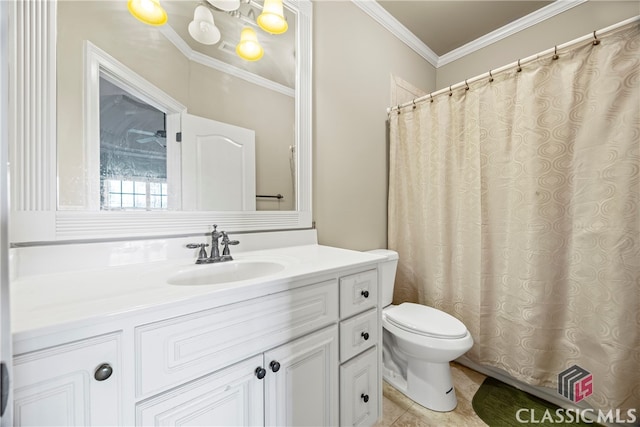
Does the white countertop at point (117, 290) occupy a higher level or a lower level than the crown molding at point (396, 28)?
lower

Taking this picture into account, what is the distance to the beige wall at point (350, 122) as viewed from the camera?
5.18 feet

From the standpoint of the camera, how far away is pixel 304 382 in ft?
2.90

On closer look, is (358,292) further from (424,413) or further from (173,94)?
(173,94)

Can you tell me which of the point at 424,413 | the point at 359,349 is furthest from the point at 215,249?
the point at 424,413

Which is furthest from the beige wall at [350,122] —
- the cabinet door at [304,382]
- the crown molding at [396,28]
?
the cabinet door at [304,382]

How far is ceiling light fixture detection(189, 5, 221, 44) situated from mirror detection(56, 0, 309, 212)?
0.08 feet

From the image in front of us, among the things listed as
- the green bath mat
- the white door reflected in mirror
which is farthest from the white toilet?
the white door reflected in mirror

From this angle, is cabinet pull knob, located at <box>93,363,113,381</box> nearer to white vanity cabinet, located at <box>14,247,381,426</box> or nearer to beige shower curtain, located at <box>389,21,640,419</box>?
white vanity cabinet, located at <box>14,247,381,426</box>

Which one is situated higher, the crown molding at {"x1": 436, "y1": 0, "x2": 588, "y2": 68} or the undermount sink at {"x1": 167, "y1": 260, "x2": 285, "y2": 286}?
the crown molding at {"x1": 436, "y1": 0, "x2": 588, "y2": 68}

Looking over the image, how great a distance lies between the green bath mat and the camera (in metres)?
1.27

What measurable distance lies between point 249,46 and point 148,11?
17.2 inches

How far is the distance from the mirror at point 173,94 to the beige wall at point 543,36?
164cm

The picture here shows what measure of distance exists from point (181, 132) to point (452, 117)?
5.21ft

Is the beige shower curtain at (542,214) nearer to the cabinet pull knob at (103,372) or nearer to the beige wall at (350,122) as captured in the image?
the beige wall at (350,122)
